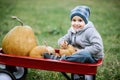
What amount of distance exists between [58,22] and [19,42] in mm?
5385

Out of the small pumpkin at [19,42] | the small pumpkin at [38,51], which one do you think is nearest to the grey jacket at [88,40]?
the small pumpkin at [38,51]

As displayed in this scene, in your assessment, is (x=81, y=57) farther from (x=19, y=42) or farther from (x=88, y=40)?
(x=19, y=42)

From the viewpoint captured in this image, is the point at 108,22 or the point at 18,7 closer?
the point at 108,22

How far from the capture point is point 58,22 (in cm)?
962

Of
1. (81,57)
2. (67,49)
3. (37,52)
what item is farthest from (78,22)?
(37,52)

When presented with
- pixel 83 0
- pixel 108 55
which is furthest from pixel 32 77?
pixel 83 0

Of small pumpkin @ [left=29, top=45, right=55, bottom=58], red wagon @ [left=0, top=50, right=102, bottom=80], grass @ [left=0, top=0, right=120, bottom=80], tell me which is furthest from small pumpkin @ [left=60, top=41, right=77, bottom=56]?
grass @ [left=0, top=0, right=120, bottom=80]

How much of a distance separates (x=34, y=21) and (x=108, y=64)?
4261mm

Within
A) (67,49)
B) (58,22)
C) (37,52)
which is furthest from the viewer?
(58,22)

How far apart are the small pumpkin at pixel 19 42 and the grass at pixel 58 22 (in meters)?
0.80

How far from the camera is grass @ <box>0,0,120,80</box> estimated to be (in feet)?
17.4

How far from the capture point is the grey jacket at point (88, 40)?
163 inches

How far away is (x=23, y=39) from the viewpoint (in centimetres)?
433

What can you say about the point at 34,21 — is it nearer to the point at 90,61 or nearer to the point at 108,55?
the point at 108,55
